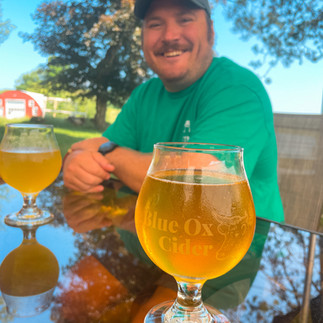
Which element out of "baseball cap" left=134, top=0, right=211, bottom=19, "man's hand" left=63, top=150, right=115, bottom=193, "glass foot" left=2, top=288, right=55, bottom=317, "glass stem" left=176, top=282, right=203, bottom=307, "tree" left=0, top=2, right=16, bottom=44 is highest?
"tree" left=0, top=2, right=16, bottom=44

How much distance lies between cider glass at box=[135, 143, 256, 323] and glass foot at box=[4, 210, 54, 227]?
48 cm

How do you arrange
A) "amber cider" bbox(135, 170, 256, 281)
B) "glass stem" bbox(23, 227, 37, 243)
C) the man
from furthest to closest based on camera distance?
the man
"glass stem" bbox(23, 227, 37, 243)
"amber cider" bbox(135, 170, 256, 281)

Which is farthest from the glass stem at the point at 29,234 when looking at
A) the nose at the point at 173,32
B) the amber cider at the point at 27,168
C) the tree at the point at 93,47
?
the tree at the point at 93,47

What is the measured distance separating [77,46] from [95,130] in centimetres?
185

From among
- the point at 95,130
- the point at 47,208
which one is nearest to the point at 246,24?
the point at 95,130

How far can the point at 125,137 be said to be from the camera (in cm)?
235

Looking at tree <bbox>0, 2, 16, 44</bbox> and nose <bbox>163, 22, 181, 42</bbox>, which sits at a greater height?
tree <bbox>0, 2, 16, 44</bbox>

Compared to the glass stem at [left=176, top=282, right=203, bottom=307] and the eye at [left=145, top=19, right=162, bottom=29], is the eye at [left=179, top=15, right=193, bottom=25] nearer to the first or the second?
the eye at [left=145, top=19, right=162, bottom=29]

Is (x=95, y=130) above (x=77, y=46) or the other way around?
the other way around

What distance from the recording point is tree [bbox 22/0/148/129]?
21.5 ft

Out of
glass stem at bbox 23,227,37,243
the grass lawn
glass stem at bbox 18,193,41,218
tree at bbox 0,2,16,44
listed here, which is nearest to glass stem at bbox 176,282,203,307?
glass stem at bbox 23,227,37,243

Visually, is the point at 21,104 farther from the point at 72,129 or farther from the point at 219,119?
the point at 219,119

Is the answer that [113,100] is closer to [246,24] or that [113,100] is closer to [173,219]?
[246,24]

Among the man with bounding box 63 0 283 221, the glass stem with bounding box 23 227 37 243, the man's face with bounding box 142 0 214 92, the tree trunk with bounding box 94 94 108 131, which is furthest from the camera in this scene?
the tree trunk with bounding box 94 94 108 131
